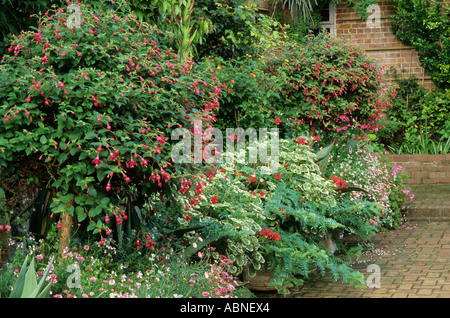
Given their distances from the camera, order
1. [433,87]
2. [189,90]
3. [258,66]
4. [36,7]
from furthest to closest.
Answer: [433,87]
[258,66]
[36,7]
[189,90]

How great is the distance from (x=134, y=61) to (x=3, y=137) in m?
0.96

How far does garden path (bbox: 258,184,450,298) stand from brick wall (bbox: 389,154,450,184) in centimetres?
204

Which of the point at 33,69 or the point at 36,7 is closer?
the point at 33,69

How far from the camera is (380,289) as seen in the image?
198 inches

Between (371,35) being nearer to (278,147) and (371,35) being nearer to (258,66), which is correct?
(258,66)

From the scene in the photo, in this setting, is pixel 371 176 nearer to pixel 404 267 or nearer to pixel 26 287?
pixel 404 267

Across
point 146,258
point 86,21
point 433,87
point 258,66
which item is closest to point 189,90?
point 86,21

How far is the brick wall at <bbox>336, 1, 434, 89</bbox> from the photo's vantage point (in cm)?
1327

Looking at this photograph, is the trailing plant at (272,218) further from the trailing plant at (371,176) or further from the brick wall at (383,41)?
the brick wall at (383,41)

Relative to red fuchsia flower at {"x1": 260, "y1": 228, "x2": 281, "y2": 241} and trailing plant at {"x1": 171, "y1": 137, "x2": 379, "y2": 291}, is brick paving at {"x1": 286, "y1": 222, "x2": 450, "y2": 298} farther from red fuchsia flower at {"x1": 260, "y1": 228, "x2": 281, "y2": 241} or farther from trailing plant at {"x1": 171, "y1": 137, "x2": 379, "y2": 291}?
red fuchsia flower at {"x1": 260, "y1": 228, "x2": 281, "y2": 241}

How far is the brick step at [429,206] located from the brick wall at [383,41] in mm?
4355

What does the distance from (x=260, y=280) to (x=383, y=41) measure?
9.98m

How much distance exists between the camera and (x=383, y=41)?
13.6 metres

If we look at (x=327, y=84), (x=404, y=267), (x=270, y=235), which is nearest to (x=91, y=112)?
(x=270, y=235)
